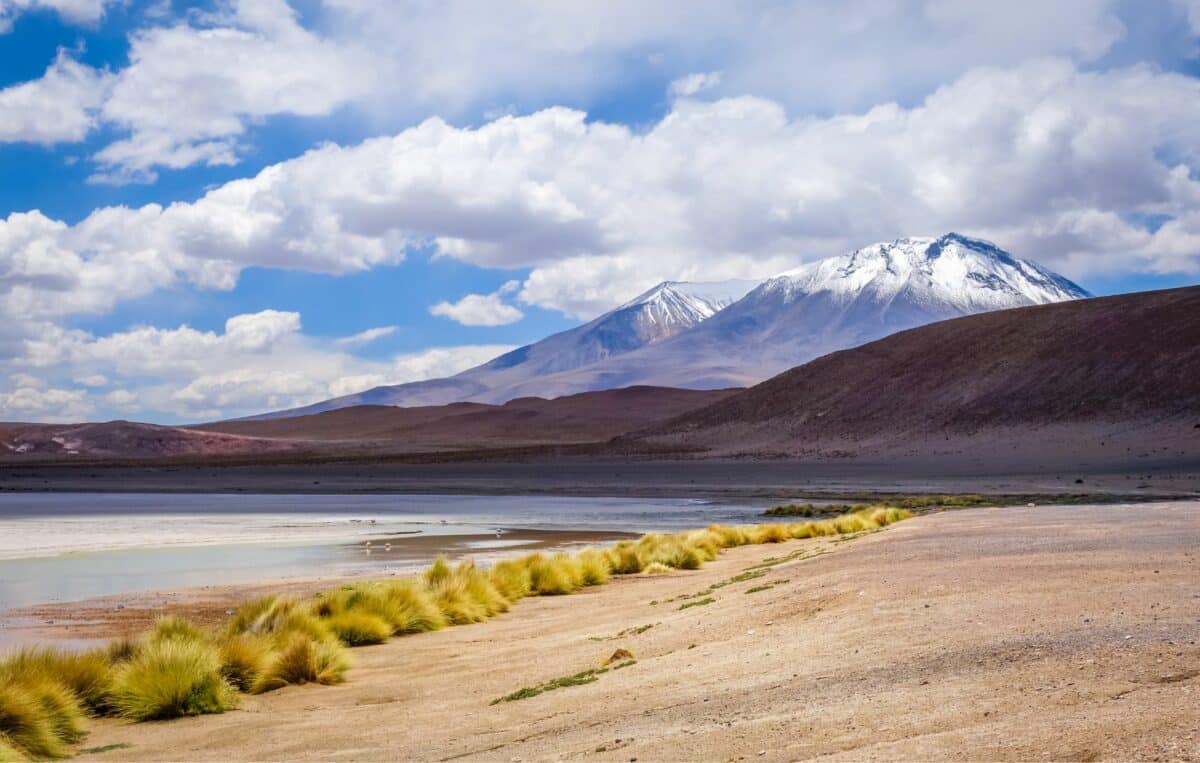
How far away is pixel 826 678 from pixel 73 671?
6.67 metres

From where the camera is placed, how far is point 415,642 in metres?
14.3

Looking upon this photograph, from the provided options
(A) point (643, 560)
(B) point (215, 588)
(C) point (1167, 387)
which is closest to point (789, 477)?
(C) point (1167, 387)

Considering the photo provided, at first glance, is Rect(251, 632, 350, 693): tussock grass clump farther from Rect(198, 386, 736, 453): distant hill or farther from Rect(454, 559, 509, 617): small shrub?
Rect(198, 386, 736, 453): distant hill

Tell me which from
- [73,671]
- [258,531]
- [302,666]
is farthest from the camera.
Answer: [258,531]

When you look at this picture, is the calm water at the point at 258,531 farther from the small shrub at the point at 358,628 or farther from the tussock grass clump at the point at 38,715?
the tussock grass clump at the point at 38,715

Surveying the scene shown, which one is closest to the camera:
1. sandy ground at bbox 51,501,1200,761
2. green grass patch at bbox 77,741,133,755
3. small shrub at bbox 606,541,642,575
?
sandy ground at bbox 51,501,1200,761

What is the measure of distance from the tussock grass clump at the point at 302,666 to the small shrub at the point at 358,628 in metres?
1.90

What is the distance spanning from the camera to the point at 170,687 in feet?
33.8

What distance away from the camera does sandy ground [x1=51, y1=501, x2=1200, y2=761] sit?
20.3ft

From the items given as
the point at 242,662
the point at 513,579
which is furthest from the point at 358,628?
the point at 513,579

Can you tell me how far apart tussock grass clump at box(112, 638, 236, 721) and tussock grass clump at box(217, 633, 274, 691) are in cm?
60

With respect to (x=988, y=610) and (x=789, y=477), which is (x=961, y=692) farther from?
(x=789, y=477)

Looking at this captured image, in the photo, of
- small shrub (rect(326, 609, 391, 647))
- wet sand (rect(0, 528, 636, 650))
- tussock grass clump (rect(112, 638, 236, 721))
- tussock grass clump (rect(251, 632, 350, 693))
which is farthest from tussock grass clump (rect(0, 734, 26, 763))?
small shrub (rect(326, 609, 391, 647))

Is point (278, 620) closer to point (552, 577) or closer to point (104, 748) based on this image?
point (104, 748)
